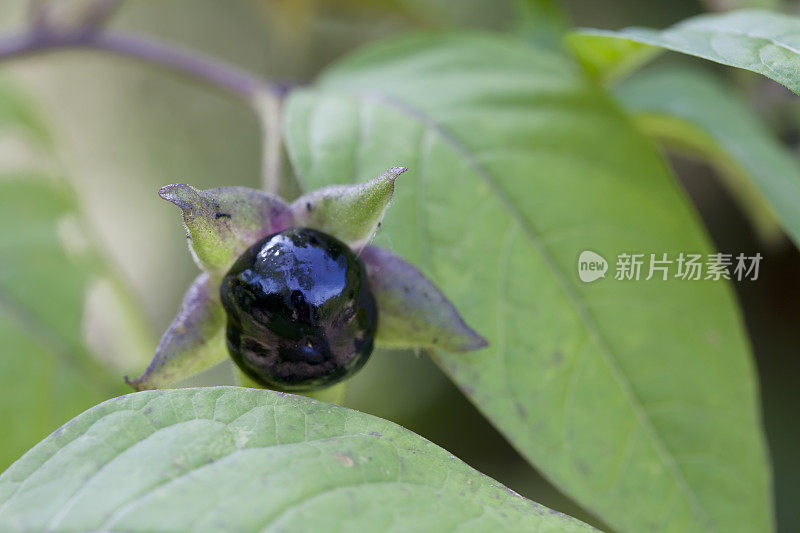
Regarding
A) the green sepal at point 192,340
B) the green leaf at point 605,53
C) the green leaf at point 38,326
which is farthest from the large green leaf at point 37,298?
the green leaf at point 605,53

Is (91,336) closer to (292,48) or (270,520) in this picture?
(292,48)

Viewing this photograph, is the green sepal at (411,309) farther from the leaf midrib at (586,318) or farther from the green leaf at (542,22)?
the green leaf at (542,22)

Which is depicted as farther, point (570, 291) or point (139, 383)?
point (570, 291)

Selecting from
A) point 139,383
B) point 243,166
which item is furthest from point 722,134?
point 243,166

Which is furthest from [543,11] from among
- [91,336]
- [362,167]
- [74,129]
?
[74,129]

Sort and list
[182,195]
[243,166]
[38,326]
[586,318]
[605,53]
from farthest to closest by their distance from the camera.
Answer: [243,166], [38,326], [605,53], [586,318], [182,195]

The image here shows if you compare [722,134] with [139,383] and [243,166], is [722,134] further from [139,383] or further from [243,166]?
[243,166]
